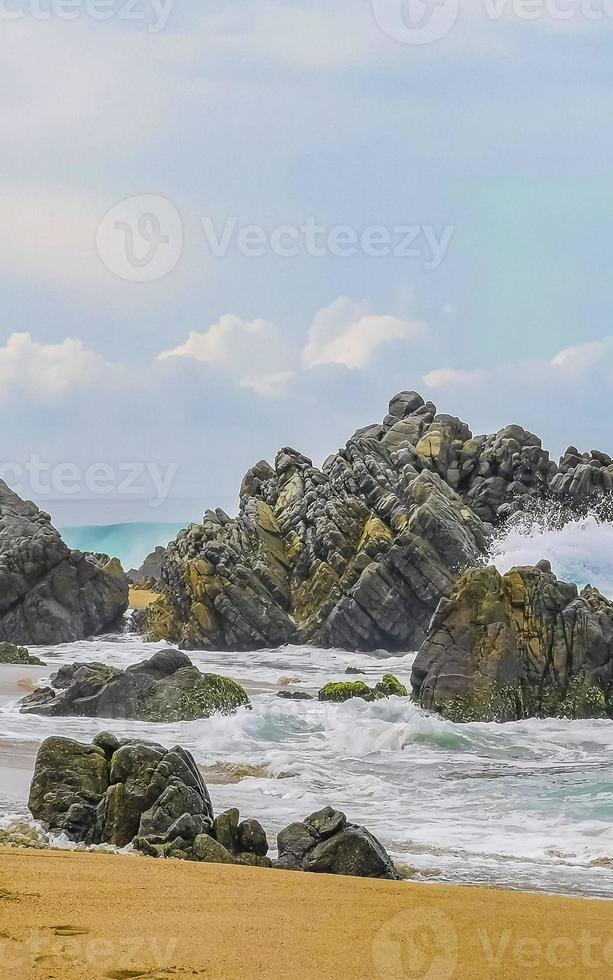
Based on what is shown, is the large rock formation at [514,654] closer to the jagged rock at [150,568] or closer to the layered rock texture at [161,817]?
the layered rock texture at [161,817]

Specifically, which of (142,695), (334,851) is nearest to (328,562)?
(142,695)

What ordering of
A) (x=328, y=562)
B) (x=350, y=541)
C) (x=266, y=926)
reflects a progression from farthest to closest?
(x=350, y=541), (x=328, y=562), (x=266, y=926)

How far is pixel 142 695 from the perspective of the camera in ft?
59.0

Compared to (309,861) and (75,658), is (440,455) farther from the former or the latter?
(309,861)

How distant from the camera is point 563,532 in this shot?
1618 inches

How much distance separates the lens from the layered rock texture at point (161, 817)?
8430mm

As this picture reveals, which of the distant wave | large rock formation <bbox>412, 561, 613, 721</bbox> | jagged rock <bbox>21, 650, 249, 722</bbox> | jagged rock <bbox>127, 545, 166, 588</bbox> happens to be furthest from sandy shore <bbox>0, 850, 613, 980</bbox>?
jagged rock <bbox>127, 545, 166, 588</bbox>

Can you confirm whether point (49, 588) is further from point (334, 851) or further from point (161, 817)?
point (334, 851)

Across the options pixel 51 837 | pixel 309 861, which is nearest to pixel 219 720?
pixel 51 837

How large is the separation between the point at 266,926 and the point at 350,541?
29.8 m

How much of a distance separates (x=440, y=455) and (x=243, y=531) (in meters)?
9.24

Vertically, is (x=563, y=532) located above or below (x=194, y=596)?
above

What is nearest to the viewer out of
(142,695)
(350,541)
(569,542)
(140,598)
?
(142,695)

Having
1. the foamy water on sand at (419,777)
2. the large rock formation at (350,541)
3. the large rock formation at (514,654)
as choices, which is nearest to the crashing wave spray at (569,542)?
the large rock formation at (350,541)
